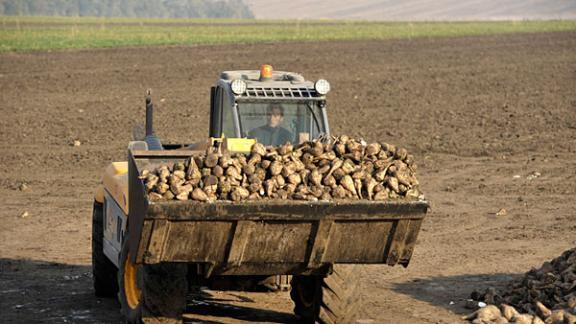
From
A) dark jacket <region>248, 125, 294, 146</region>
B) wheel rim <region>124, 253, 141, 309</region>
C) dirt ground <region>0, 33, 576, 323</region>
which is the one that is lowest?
dirt ground <region>0, 33, 576, 323</region>

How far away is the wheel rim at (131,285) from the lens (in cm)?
1022

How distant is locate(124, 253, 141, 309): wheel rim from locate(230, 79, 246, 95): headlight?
2227 mm

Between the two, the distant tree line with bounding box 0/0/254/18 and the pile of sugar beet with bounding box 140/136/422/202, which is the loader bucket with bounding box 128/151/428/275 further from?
the distant tree line with bounding box 0/0/254/18

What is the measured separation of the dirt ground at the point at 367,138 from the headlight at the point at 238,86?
2.06 metres

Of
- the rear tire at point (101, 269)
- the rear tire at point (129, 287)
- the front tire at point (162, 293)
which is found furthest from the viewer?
the rear tire at point (101, 269)

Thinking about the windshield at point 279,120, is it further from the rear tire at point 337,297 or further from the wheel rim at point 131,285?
the rear tire at point 337,297

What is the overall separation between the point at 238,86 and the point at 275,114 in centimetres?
46

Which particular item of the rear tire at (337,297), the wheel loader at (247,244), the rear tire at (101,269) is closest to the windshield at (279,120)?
the wheel loader at (247,244)

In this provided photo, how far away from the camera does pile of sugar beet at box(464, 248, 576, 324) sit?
407 inches

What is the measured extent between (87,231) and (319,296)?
6148 millimetres

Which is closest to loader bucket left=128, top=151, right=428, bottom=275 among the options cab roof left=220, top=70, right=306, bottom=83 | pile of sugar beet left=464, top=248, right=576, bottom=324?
pile of sugar beet left=464, top=248, right=576, bottom=324

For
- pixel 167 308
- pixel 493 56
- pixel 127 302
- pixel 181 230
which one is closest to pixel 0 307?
pixel 127 302

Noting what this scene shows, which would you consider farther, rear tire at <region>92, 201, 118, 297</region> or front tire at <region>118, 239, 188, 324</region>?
rear tire at <region>92, 201, 118, 297</region>

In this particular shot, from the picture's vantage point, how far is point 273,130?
11727 millimetres
